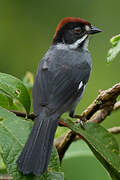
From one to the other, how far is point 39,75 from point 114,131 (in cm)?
83

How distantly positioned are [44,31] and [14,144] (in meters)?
4.55

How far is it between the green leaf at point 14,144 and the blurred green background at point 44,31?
3.20 metres

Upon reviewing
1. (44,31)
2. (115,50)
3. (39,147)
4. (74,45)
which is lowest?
(39,147)

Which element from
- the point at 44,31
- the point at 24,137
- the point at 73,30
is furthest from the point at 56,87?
the point at 44,31

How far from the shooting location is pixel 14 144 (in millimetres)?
2275

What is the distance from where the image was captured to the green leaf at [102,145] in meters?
2.43

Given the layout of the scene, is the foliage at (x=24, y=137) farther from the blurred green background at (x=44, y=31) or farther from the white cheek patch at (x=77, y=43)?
the blurred green background at (x=44, y=31)

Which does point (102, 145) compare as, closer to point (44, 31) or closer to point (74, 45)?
point (74, 45)

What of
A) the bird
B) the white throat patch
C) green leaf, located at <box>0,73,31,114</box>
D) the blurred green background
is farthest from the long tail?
the blurred green background

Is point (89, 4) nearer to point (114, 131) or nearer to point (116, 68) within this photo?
point (116, 68)

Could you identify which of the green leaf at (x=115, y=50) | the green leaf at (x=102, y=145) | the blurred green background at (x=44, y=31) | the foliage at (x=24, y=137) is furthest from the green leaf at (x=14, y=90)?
the blurred green background at (x=44, y=31)

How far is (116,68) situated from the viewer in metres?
5.64

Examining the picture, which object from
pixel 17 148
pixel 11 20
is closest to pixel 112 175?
pixel 17 148

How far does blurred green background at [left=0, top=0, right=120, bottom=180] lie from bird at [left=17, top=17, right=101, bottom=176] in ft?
4.39
